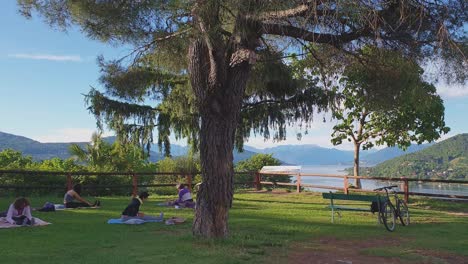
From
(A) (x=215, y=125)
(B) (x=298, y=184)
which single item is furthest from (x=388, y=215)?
(B) (x=298, y=184)

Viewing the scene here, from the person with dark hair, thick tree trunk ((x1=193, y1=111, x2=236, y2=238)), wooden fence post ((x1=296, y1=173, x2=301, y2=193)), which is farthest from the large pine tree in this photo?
wooden fence post ((x1=296, y1=173, x2=301, y2=193))

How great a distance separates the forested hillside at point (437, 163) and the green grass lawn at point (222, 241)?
1607 inches

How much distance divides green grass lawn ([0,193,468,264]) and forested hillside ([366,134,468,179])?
1607 inches

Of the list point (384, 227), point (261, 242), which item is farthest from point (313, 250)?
point (384, 227)

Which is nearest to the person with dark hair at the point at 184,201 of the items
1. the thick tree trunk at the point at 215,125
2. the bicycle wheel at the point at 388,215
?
the thick tree trunk at the point at 215,125

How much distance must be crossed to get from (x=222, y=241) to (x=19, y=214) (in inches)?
183

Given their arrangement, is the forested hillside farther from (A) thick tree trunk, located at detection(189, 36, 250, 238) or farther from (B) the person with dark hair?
(A) thick tree trunk, located at detection(189, 36, 250, 238)

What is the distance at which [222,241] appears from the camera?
7488 millimetres

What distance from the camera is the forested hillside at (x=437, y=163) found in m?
53.9

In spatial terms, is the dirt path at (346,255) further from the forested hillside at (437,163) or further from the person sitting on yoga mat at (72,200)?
the forested hillside at (437,163)

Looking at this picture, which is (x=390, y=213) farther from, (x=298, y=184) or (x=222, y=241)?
(x=298, y=184)

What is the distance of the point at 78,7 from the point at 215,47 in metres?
2.46

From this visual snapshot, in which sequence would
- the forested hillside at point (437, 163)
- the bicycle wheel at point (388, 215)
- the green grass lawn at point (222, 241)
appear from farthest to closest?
the forested hillside at point (437, 163), the bicycle wheel at point (388, 215), the green grass lawn at point (222, 241)

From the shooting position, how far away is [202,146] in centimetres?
823
